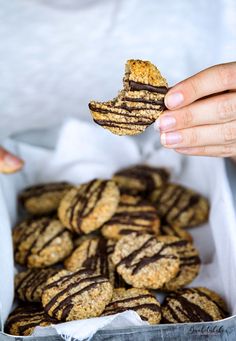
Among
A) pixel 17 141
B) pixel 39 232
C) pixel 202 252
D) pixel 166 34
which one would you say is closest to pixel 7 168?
pixel 39 232

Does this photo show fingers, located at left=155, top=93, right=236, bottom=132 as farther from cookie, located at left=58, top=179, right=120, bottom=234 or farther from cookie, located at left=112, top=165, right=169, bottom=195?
cookie, located at left=112, top=165, right=169, bottom=195

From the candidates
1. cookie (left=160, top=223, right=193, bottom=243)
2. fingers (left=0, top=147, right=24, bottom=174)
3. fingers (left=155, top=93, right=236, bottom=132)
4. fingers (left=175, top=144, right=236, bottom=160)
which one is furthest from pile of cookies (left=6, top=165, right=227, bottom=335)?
fingers (left=155, top=93, right=236, bottom=132)

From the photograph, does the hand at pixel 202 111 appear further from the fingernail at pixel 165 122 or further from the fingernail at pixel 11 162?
the fingernail at pixel 11 162

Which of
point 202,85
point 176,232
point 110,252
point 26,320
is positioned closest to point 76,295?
point 26,320

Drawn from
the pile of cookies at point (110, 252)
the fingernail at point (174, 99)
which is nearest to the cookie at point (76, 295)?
the pile of cookies at point (110, 252)

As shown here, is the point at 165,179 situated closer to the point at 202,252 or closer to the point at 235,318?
the point at 202,252
